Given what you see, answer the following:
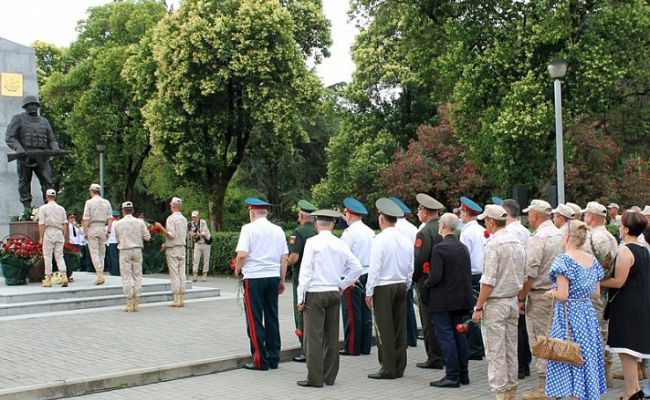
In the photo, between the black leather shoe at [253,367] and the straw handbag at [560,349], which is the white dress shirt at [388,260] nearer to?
the black leather shoe at [253,367]

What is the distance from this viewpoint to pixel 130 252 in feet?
48.4

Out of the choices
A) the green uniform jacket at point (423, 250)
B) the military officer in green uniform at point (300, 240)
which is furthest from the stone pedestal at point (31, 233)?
the green uniform jacket at point (423, 250)

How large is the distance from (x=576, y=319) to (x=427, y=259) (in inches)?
115

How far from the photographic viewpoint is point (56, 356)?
10.1 meters

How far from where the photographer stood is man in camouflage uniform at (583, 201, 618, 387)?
8652mm

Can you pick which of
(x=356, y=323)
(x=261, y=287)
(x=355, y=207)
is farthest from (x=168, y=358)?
(x=355, y=207)

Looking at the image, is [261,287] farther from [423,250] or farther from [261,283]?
[423,250]

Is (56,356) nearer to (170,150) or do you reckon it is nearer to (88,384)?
Result: (88,384)

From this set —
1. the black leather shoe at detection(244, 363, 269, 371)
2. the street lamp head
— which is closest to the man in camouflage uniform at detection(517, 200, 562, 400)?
the black leather shoe at detection(244, 363, 269, 371)

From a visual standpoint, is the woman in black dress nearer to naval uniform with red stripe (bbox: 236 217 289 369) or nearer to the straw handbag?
the straw handbag

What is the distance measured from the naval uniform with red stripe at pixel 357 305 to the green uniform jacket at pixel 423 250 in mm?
1127

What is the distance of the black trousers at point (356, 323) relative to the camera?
432 inches

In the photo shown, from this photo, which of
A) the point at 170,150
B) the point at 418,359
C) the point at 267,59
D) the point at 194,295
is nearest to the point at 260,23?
the point at 267,59

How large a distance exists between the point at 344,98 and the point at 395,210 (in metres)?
34.8
